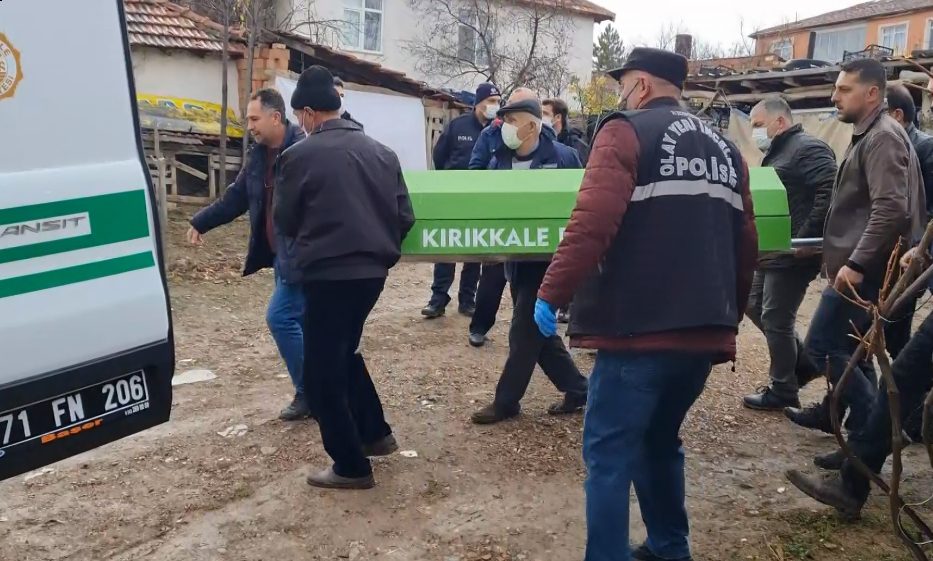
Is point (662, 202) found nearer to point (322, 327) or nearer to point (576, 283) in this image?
point (576, 283)

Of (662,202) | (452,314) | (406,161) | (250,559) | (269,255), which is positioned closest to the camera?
(662,202)

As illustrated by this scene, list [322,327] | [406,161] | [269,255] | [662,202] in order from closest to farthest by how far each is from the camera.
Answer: [662,202]
[322,327]
[269,255]
[406,161]

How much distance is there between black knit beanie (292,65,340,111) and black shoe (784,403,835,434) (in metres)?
3.08

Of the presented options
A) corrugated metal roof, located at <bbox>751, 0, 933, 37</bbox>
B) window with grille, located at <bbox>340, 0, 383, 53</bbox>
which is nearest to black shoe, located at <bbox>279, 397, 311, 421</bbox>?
window with grille, located at <bbox>340, 0, 383, 53</bbox>

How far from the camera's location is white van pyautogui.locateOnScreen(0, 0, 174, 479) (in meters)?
2.40

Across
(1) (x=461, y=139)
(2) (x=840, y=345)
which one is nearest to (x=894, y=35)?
(1) (x=461, y=139)

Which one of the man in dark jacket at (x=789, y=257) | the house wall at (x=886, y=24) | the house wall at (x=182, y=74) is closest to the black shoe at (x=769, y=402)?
the man in dark jacket at (x=789, y=257)

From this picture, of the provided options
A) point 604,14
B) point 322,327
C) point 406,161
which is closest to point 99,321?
point 322,327

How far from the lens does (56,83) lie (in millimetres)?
2496

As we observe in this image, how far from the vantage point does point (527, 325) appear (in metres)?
4.85

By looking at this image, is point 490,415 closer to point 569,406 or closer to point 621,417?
point 569,406

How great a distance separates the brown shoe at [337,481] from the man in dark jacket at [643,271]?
4.41ft

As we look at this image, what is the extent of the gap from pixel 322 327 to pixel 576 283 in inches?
53.9

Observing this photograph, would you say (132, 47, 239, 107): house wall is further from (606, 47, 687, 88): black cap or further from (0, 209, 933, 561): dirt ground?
(606, 47, 687, 88): black cap
